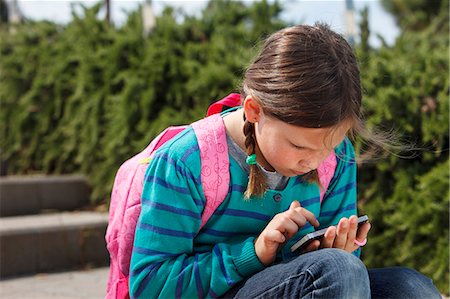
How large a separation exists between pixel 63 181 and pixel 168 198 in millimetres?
3469

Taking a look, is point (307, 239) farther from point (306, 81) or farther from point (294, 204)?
point (306, 81)

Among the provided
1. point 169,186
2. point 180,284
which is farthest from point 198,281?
point 169,186

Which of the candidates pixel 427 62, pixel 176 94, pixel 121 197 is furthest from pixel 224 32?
pixel 121 197

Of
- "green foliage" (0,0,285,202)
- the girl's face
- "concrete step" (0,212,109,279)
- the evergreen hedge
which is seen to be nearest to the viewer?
the girl's face

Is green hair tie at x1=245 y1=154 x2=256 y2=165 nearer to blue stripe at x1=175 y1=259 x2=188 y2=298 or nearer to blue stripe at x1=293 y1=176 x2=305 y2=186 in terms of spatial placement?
blue stripe at x1=293 y1=176 x2=305 y2=186

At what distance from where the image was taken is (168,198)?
1717mm

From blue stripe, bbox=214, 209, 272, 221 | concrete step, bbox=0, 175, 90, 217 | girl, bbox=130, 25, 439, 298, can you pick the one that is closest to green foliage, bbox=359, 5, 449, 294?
girl, bbox=130, 25, 439, 298

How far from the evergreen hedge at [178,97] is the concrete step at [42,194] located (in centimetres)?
16

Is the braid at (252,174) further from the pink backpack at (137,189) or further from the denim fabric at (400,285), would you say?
the denim fabric at (400,285)

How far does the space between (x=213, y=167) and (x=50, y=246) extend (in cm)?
256

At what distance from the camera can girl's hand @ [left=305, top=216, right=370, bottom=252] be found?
5.57 feet

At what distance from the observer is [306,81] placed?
1.65 m

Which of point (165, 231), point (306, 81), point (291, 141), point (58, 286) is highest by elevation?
point (306, 81)

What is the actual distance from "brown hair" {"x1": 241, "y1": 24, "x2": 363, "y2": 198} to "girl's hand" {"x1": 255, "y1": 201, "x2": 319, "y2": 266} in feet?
0.40
